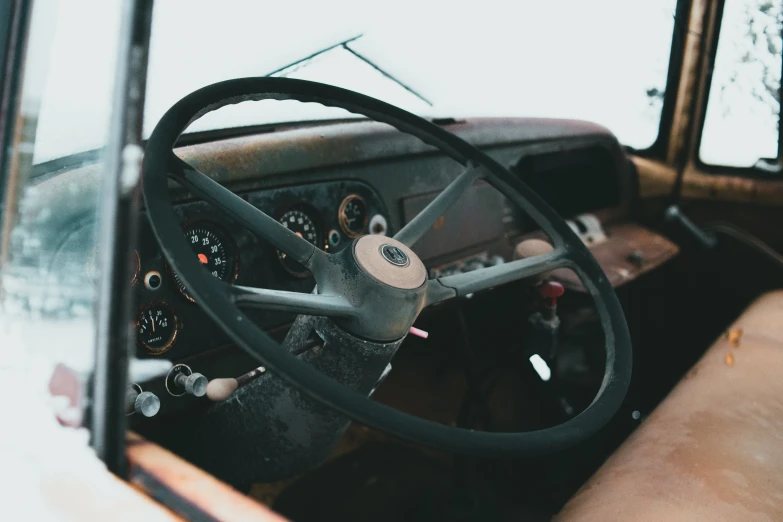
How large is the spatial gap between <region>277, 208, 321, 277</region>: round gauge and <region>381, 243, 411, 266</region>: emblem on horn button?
392 millimetres

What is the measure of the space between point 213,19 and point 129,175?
0.87m

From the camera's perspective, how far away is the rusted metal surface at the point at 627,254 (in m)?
1.97

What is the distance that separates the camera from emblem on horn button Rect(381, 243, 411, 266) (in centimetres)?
97

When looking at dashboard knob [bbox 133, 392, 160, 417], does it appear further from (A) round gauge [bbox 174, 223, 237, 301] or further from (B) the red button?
(B) the red button

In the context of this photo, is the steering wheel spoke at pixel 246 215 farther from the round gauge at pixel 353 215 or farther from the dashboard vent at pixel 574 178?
the dashboard vent at pixel 574 178

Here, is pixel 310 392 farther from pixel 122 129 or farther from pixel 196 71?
pixel 196 71

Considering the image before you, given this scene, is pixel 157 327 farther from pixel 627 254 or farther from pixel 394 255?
pixel 627 254

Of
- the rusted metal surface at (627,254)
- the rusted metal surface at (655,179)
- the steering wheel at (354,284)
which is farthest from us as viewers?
the rusted metal surface at (655,179)

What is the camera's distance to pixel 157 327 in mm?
1144

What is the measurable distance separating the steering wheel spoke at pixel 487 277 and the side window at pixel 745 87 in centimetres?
143

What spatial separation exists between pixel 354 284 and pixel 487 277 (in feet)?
1.01

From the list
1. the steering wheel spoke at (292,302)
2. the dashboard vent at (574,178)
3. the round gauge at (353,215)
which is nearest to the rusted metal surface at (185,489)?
the steering wheel spoke at (292,302)

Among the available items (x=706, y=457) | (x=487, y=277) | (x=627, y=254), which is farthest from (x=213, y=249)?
(x=627, y=254)

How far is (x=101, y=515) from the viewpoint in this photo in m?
0.68
